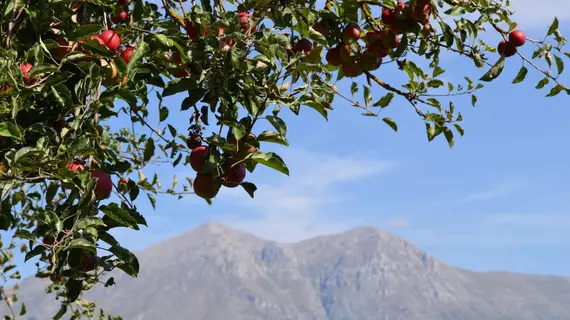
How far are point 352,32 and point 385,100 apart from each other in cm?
48

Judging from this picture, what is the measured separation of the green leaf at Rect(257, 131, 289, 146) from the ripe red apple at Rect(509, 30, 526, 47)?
1.90m

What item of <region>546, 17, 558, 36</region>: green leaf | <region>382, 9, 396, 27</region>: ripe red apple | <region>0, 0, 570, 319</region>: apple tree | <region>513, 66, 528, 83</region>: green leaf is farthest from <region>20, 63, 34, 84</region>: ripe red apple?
<region>546, 17, 558, 36</region>: green leaf

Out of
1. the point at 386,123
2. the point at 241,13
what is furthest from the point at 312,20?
the point at 386,123

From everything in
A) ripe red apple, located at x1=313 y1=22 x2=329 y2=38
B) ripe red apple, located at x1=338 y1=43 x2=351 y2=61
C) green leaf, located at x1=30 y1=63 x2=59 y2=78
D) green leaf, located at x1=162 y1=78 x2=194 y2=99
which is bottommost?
green leaf, located at x1=30 y1=63 x2=59 y2=78

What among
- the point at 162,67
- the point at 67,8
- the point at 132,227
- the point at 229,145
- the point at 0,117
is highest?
the point at 67,8

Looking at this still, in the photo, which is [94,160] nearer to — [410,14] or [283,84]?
[283,84]

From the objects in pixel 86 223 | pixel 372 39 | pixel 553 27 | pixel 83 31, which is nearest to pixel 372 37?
pixel 372 39

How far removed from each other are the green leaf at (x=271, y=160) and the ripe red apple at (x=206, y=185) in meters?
0.33

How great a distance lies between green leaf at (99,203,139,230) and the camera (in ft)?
9.05

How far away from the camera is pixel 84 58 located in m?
3.03

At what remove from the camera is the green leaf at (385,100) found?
4055mm

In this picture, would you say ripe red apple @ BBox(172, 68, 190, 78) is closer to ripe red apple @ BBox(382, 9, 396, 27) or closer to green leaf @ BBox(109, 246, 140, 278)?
green leaf @ BBox(109, 246, 140, 278)

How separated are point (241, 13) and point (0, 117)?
124 centimetres

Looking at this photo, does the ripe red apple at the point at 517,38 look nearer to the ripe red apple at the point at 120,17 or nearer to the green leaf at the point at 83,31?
the ripe red apple at the point at 120,17
